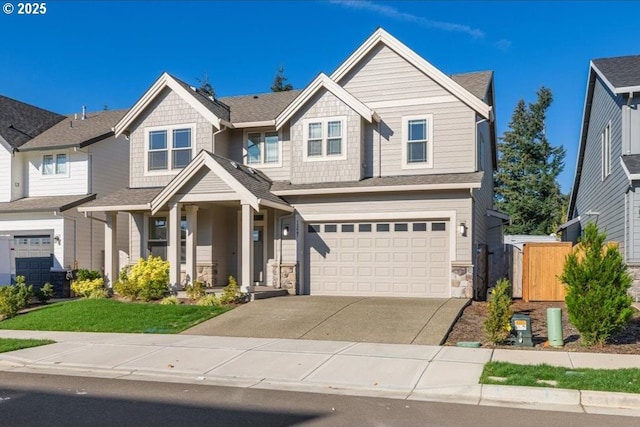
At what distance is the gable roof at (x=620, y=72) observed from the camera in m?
16.7

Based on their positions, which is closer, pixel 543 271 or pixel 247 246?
pixel 247 246

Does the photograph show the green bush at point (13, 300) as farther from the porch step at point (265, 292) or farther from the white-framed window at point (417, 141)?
the white-framed window at point (417, 141)

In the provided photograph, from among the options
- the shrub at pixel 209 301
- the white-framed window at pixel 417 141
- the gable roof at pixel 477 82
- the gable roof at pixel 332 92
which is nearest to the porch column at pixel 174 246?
the shrub at pixel 209 301

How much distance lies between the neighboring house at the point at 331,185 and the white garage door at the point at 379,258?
0.10 ft

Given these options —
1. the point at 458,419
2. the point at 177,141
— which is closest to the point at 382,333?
the point at 458,419

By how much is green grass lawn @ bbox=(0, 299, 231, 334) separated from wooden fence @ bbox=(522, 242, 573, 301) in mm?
9074

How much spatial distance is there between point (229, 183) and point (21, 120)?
44.0ft

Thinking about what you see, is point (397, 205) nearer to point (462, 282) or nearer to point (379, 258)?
point (379, 258)

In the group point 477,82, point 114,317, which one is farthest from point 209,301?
point 477,82

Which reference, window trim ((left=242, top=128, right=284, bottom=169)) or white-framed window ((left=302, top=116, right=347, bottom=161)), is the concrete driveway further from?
window trim ((left=242, top=128, right=284, bottom=169))

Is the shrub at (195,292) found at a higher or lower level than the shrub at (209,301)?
higher

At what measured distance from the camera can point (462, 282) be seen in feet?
54.7

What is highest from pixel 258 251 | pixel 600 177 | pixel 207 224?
pixel 600 177

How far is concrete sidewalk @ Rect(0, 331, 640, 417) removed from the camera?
7.84m
